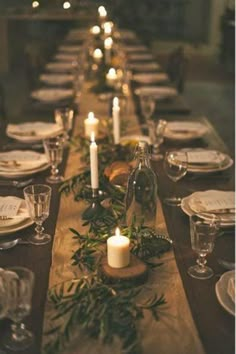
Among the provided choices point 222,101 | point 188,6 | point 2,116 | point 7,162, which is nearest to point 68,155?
point 7,162

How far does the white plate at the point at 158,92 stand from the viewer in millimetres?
2988

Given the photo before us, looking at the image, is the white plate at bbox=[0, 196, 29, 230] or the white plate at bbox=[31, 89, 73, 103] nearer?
the white plate at bbox=[0, 196, 29, 230]

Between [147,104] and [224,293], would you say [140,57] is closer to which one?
[147,104]

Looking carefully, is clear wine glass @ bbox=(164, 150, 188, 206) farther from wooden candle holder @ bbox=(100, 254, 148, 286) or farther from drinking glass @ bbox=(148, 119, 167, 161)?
wooden candle holder @ bbox=(100, 254, 148, 286)

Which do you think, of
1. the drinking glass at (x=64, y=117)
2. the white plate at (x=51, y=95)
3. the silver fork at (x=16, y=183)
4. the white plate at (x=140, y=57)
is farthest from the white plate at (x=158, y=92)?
the silver fork at (x=16, y=183)

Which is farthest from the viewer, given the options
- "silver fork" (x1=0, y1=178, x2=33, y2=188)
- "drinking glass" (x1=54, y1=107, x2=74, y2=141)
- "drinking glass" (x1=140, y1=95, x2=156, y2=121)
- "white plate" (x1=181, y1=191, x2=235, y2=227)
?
"drinking glass" (x1=140, y1=95, x2=156, y2=121)

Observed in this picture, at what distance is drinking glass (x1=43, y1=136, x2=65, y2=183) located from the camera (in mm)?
1742

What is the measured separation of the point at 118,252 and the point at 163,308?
144mm

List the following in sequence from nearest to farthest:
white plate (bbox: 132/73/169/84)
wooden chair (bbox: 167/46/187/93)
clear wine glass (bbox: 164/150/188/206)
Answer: clear wine glass (bbox: 164/150/188/206), white plate (bbox: 132/73/169/84), wooden chair (bbox: 167/46/187/93)

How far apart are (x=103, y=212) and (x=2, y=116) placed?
1.57 meters

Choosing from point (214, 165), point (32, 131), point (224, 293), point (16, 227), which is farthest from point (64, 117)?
point (224, 293)

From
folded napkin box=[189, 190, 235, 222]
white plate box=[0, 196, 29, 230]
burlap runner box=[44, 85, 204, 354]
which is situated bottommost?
burlap runner box=[44, 85, 204, 354]

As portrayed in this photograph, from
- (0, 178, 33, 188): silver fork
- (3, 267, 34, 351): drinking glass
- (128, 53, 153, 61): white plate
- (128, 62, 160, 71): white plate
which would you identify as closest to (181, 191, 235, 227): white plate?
(0, 178, 33, 188): silver fork

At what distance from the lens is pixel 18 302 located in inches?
36.4
